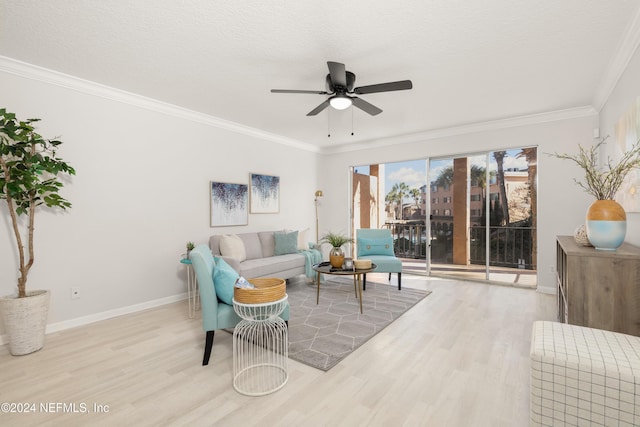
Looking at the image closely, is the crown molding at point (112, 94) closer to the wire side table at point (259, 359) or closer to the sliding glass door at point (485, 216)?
the wire side table at point (259, 359)

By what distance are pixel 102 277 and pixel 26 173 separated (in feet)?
4.57

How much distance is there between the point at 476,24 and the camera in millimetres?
2299

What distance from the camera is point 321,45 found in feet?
8.41

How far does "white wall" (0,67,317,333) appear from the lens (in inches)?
120

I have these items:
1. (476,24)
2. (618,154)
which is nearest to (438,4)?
(476,24)

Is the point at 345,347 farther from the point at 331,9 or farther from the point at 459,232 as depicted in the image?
the point at 459,232

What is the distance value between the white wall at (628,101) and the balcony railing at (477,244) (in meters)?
2.31

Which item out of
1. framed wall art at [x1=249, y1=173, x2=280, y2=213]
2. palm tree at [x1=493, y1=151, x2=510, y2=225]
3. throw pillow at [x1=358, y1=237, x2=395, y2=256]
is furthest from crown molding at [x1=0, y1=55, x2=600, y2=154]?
throw pillow at [x1=358, y1=237, x2=395, y2=256]

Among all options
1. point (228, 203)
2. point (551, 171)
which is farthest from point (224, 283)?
point (551, 171)

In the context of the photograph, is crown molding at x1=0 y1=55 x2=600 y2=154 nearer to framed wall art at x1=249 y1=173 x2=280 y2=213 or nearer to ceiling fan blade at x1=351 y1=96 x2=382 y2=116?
framed wall art at x1=249 y1=173 x2=280 y2=213

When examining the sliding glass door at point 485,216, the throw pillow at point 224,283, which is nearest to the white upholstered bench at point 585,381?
the throw pillow at point 224,283

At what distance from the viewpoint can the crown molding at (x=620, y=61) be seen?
92.0 inches

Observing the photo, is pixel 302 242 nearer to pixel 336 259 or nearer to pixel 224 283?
pixel 336 259

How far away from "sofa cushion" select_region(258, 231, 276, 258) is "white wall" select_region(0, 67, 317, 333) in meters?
0.68
